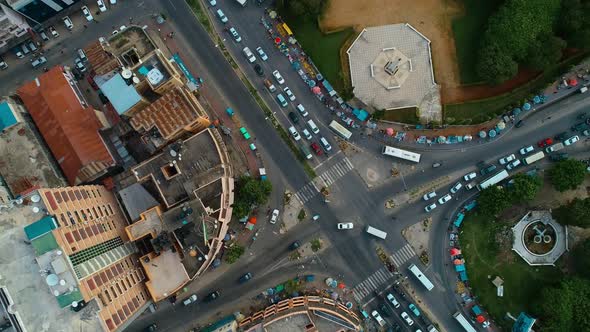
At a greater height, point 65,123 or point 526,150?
point 65,123

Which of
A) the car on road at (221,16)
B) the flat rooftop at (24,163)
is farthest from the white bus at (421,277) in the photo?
the flat rooftop at (24,163)

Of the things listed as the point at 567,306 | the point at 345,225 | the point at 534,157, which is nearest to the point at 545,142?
the point at 534,157

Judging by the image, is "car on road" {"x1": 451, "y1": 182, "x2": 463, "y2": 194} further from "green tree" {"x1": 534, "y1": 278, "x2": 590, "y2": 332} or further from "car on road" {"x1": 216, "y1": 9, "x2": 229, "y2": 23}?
"car on road" {"x1": 216, "y1": 9, "x2": 229, "y2": 23}

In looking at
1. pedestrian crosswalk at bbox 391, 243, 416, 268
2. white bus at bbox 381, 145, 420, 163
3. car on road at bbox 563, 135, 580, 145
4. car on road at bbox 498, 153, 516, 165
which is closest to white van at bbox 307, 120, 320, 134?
white bus at bbox 381, 145, 420, 163

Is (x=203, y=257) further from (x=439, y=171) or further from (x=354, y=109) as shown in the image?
(x=439, y=171)

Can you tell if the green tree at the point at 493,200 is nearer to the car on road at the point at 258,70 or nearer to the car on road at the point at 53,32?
the car on road at the point at 258,70

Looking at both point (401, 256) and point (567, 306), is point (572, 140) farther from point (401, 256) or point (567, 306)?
point (401, 256)

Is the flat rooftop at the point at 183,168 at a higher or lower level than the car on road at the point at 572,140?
higher
